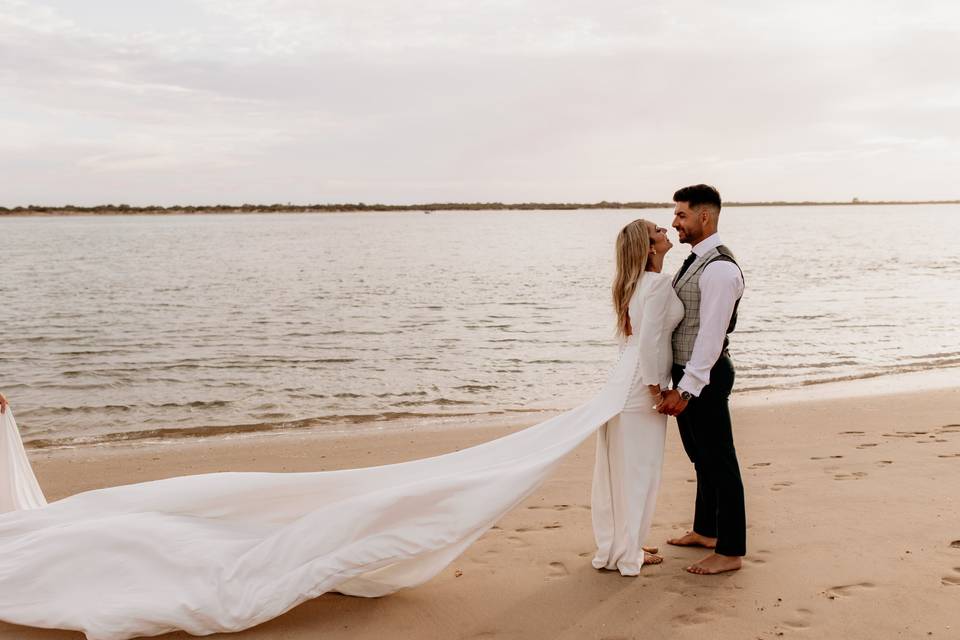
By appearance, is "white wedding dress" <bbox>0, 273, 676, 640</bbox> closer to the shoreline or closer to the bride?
the bride

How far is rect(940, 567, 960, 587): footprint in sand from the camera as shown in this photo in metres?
4.20

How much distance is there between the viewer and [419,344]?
16.3m

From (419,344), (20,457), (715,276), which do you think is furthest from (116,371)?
(715,276)

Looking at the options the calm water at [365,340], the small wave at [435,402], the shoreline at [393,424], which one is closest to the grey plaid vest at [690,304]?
the shoreline at [393,424]

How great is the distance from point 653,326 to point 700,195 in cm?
78

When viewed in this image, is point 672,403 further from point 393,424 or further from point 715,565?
point 393,424

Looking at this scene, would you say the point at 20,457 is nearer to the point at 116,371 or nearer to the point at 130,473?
the point at 130,473

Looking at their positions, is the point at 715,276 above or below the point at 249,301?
above

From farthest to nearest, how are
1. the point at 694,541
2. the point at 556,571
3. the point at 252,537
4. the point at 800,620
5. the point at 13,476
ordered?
the point at 694,541, the point at 13,476, the point at 556,571, the point at 252,537, the point at 800,620

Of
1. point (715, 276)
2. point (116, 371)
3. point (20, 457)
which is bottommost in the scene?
point (116, 371)

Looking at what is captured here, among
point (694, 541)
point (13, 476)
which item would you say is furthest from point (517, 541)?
point (13, 476)

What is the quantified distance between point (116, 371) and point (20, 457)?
9.24m

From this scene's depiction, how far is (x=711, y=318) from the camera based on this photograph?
4.20 meters

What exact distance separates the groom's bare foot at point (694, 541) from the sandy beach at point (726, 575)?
0.08 metres
